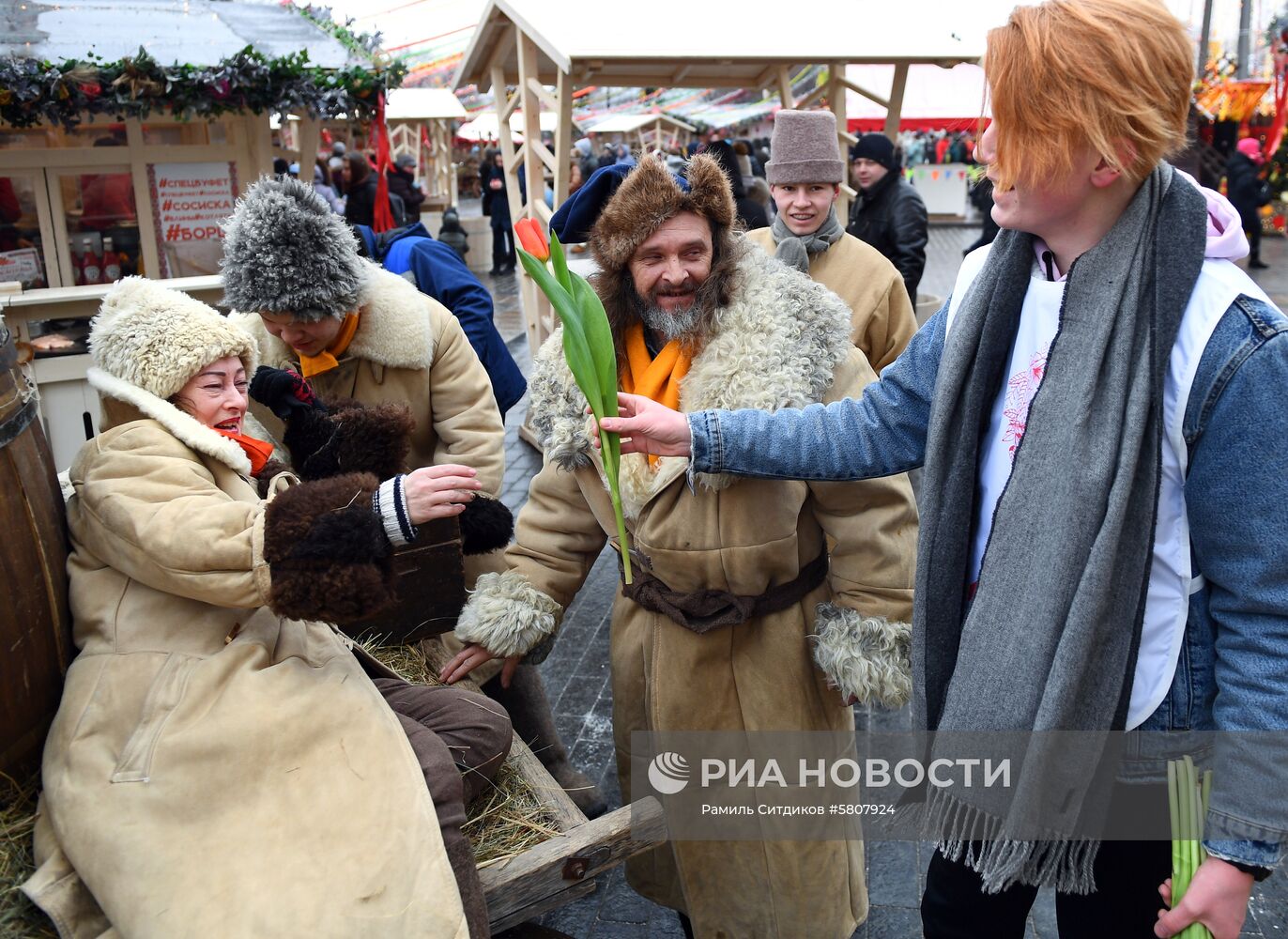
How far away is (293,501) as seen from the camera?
191 cm

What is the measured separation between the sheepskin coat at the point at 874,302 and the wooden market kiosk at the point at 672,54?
6.19 ft

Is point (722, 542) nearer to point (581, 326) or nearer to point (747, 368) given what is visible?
point (747, 368)

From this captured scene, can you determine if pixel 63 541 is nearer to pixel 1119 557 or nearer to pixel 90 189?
pixel 1119 557

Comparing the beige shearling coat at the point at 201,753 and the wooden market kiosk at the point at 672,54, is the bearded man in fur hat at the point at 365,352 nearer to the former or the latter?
the beige shearling coat at the point at 201,753

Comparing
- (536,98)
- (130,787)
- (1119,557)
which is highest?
(536,98)

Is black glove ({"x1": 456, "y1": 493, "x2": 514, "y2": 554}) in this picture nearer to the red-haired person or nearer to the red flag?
the red-haired person

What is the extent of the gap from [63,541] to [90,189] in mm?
4885

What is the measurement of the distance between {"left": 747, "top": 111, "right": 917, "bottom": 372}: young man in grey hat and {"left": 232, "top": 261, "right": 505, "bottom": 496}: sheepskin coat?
1493 mm

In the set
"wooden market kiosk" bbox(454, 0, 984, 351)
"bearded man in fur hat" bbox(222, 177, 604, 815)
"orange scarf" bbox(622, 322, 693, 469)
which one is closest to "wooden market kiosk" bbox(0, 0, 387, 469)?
"wooden market kiosk" bbox(454, 0, 984, 351)

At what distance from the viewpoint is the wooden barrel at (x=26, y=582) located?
6.07 ft

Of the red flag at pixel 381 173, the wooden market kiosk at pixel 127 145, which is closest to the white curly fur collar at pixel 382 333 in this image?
the wooden market kiosk at pixel 127 145

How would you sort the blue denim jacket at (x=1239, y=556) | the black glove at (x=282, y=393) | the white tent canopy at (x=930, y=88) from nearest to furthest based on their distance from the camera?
the blue denim jacket at (x=1239, y=556) → the black glove at (x=282, y=393) → the white tent canopy at (x=930, y=88)

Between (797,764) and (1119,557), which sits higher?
(1119,557)

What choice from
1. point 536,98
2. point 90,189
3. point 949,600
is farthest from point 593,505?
point 536,98
